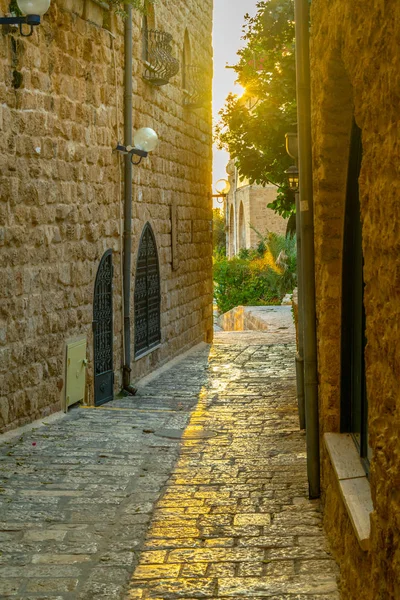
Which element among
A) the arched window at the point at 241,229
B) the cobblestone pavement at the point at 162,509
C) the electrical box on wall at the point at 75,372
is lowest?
the cobblestone pavement at the point at 162,509

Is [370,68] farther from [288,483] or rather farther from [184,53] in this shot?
[184,53]

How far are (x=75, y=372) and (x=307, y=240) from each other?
396 centimetres

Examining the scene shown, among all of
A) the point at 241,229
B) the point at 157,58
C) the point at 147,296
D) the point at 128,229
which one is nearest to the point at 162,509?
the point at 128,229

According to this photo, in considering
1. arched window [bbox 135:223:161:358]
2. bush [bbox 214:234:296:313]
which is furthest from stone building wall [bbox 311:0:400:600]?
bush [bbox 214:234:296:313]

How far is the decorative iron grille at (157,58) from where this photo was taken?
39.2 feet

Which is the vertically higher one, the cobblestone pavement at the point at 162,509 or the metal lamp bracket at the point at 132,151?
the metal lamp bracket at the point at 132,151

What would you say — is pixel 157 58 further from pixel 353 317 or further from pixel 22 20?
pixel 353 317

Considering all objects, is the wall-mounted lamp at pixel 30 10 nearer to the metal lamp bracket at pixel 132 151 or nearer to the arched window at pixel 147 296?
the metal lamp bracket at pixel 132 151

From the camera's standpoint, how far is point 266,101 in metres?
13.1

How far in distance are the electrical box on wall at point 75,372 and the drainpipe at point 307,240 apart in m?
3.53

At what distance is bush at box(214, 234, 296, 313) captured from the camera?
24.2 m

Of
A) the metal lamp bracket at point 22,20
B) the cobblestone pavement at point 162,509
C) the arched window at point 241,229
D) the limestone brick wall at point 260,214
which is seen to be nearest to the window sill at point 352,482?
the cobblestone pavement at point 162,509

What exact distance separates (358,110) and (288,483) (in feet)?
11.1

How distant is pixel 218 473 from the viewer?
6.27 m
